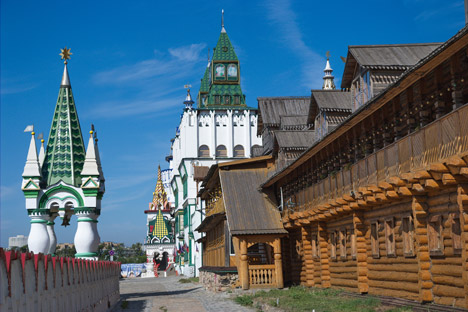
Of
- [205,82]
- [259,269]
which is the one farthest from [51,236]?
[205,82]

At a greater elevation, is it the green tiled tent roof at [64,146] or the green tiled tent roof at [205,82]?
the green tiled tent roof at [205,82]

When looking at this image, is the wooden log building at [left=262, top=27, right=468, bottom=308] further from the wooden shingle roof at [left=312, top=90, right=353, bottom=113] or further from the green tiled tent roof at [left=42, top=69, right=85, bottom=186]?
the green tiled tent roof at [left=42, top=69, right=85, bottom=186]

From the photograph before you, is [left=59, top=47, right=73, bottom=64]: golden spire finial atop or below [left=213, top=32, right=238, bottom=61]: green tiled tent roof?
below

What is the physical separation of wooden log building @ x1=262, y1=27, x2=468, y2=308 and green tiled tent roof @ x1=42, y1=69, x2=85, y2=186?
9.85 m

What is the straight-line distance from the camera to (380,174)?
18.8 m

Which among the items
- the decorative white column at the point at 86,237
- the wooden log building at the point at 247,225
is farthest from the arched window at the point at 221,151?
the decorative white column at the point at 86,237

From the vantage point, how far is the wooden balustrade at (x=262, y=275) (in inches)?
1243

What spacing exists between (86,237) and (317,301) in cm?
1184

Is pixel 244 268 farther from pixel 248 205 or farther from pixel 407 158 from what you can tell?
pixel 407 158

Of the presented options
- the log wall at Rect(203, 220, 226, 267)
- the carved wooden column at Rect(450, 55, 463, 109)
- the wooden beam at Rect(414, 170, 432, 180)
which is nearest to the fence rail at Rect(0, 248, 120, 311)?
the wooden beam at Rect(414, 170, 432, 180)

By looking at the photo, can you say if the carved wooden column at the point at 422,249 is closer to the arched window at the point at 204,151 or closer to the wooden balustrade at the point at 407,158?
the wooden balustrade at the point at 407,158

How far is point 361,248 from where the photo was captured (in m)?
22.4

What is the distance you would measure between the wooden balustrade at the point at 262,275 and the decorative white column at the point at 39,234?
9.13 meters

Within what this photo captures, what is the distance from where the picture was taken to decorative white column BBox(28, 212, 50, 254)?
95.0ft
